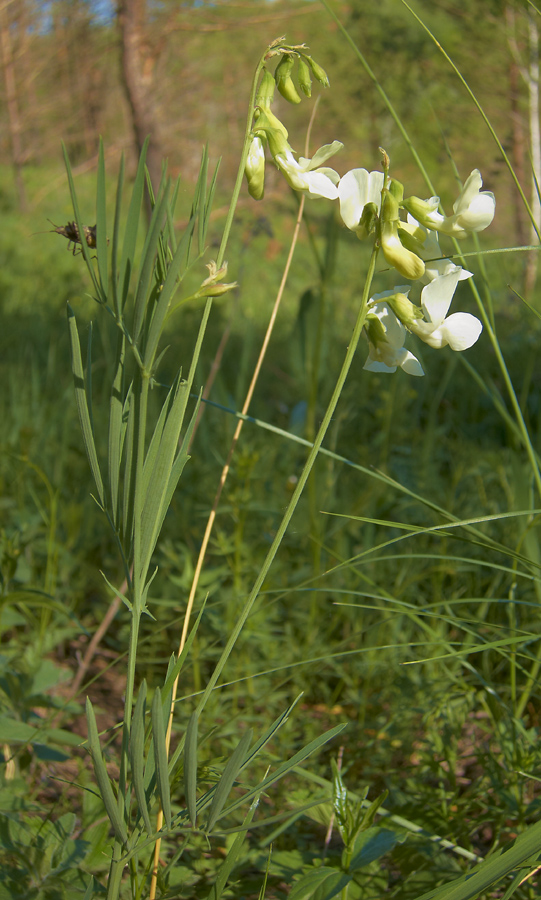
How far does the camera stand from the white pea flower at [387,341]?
0.51 metres

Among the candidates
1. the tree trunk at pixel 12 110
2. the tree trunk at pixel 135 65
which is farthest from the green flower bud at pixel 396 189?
the tree trunk at pixel 12 110

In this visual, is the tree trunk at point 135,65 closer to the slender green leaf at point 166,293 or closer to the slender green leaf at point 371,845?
the slender green leaf at point 166,293

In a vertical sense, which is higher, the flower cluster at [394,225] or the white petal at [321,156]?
the white petal at [321,156]

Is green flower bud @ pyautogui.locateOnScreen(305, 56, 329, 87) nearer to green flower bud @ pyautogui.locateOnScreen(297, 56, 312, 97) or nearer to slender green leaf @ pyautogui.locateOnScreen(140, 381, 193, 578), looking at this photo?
green flower bud @ pyautogui.locateOnScreen(297, 56, 312, 97)

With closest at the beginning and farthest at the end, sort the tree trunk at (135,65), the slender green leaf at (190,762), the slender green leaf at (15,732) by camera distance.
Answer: the slender green leaf at (190,762) → the slender green leaf at (15,732) → the tree trunk at (135,65)

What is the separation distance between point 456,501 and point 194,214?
107cm

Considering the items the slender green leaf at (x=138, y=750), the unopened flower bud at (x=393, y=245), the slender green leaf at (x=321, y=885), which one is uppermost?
the unopened flower bud at (x=393, y=245)

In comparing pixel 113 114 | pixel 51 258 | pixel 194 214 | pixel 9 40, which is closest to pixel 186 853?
pixel 194 214

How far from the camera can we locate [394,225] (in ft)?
1.61

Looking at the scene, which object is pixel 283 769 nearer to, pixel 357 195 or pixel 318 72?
pixel 357 195

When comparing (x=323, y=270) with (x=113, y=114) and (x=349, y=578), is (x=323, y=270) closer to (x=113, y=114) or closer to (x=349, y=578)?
(x=349, y=578)

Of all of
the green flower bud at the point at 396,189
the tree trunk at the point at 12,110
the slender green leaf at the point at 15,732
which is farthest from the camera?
the tree trunk at the point at 12,110

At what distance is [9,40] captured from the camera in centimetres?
727

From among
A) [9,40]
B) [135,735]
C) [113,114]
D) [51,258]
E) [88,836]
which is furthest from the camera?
[113,114]
